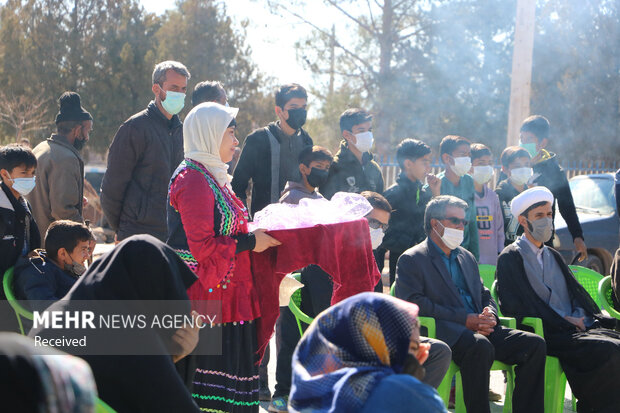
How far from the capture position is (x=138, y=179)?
15.4ft

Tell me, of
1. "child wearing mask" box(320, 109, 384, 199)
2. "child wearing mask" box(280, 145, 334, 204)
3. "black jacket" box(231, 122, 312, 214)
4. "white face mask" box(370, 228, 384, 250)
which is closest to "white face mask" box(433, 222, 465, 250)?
"white face mask" box(370, 228, 384, 250)

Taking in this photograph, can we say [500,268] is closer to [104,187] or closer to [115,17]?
[104,187]

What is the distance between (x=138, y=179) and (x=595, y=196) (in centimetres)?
787

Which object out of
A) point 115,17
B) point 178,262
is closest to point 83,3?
point 115,17

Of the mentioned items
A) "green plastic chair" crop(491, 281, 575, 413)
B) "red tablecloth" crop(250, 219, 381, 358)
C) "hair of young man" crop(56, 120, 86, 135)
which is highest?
"hair of young man" crop(56, 120, 86, 135)

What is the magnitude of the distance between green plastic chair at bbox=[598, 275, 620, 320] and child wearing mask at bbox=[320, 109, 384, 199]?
1873 millimetres

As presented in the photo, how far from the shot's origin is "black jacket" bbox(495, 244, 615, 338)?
15.8ft

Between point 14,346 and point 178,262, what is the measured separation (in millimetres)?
1376

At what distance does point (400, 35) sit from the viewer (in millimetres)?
21641

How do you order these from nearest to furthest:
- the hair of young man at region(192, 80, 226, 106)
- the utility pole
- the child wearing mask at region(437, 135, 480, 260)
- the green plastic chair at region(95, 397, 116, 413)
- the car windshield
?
the green plastic chair at region(95, 397, 116, 413) < the hair of young man at region(192, 80, 226, 106) < the child wearing mask at region(437, 135, 480, 260) < the car windshield < the utility pole

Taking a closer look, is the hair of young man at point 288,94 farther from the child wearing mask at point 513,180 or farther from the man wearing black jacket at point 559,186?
the man wearing black jacket at point 559,186

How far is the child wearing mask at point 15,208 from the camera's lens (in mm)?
4309

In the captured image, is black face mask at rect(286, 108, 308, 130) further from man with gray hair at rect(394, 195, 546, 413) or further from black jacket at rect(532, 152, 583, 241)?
black jacket at rect(532, 152, 583, 241)

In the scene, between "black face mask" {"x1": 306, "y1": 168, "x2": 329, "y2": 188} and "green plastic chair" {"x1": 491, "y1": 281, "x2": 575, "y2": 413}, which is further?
"black face mask" {"x1": 306, "y1": 168, "x2": 329, "y2": 188}
